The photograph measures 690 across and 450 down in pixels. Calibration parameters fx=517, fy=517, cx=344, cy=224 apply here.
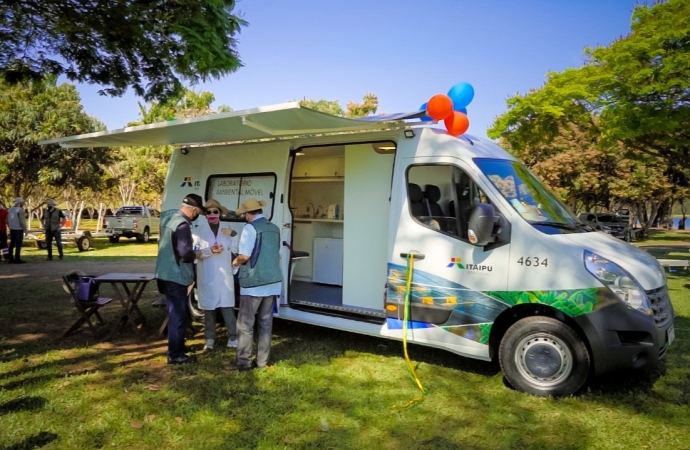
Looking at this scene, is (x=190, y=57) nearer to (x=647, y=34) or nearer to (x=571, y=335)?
(x=571, y=335)

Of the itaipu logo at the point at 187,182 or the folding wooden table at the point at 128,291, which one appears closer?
the folding wooden table at the point at 128,291

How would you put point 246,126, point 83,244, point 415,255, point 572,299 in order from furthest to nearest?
point 83,244, point 246,126, point 415,255, point 572,299

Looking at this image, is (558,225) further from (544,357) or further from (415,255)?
(415,255)

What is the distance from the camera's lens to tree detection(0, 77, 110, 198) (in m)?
21.4

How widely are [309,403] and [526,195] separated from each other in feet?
9.77

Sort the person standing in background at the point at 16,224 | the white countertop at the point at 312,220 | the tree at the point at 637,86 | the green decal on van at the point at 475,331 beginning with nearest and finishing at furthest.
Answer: the green decal on van at the point at 475,331 → the white countertop at the point at 312,220 → the tree at the point at 637,86 → the person standing in background at the point at 16,224

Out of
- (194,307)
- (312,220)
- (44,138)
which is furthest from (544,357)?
(44,138)

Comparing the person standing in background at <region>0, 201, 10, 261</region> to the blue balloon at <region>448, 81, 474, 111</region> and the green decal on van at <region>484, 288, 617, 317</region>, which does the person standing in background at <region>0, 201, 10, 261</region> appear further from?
the green decal on van at <region>484, 288, 617, 317</region>

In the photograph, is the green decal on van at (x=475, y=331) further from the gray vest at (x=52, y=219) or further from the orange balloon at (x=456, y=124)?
the gray vest at (x=52, y=219)

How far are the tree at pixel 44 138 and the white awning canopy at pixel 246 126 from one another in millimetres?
16714

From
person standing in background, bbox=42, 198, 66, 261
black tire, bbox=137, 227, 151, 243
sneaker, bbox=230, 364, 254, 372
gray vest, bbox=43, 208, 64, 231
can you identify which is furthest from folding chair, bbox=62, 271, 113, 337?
black tire, bbox=137, 227, 151, 243

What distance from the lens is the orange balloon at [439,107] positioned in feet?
→ 17.7

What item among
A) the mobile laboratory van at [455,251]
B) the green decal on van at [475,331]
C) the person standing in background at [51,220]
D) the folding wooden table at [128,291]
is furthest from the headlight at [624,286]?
the person standing in background at [51,220]

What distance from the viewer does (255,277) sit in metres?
5.26
